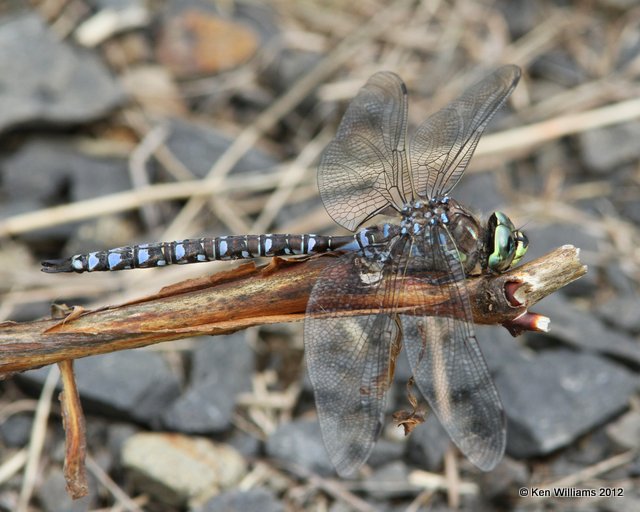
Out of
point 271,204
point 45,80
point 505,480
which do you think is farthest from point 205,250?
point 45,80

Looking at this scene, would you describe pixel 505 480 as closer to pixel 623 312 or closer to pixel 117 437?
pixel 623 312

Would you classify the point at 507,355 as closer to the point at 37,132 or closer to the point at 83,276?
the point at 83,276

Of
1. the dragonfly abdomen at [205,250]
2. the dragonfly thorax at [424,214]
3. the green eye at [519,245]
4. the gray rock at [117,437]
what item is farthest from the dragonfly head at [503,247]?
the gray rock at [117,437]

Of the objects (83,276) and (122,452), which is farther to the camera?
(83,276)

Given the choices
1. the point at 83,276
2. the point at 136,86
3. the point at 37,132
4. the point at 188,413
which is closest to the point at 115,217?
the point at 83,276

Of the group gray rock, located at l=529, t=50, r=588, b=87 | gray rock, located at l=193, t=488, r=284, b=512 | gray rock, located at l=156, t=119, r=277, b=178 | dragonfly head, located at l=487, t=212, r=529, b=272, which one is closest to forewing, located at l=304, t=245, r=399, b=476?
dragonfly head, located at l=487, t=212, r=529, b=272

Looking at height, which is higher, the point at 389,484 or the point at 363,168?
the point at 363,168
